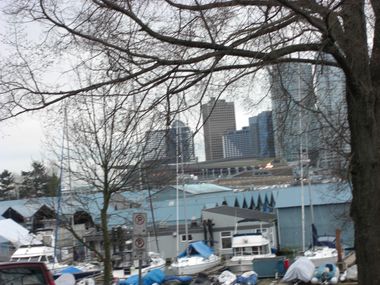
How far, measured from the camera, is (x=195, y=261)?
4506cm

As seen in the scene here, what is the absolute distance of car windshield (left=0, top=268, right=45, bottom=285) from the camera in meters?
10.2

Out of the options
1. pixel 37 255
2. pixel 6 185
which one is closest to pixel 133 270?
pixel 37 255

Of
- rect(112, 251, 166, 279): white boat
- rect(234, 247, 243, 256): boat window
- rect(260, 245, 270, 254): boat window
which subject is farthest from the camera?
rect(260, 245, 270, 254): boat window

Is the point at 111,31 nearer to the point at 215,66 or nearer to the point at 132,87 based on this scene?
the point at 132,87

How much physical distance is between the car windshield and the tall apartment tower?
3.73m

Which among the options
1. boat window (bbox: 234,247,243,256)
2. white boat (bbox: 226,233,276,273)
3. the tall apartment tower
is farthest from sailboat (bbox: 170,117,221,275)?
the tall apartment tower

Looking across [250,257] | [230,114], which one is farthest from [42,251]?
[230,114]

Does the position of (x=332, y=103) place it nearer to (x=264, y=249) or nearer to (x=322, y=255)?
(x=322, y=255)

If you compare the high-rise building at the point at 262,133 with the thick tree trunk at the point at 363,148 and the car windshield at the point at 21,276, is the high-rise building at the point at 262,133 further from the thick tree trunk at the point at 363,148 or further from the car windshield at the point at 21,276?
the car windshield at the point at 21,276

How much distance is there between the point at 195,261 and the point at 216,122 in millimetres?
34230

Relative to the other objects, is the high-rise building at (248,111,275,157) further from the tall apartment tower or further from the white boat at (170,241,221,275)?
the white boat at (170,241,221,275)

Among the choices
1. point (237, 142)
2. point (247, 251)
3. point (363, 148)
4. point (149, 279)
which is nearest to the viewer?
point (363, 148)

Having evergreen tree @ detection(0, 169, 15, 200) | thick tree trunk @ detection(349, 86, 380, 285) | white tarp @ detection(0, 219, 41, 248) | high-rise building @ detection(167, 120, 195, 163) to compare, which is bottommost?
white tarp @ detection(0, 219, 41, 248)

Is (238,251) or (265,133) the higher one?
(265,133)
